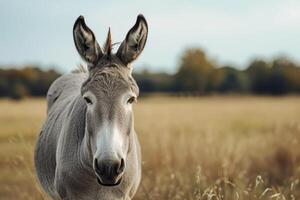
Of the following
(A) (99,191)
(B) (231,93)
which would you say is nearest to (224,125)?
(A) (99,191)

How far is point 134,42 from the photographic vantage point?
3148 mm

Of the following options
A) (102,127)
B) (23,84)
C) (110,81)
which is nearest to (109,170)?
(102,127)

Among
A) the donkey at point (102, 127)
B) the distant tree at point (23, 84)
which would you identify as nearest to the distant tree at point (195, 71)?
the distant tree at point (23, 84)

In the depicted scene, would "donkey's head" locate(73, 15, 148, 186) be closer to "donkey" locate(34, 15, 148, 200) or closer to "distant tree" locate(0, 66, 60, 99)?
"donkey" locate(34, 15, 148, 200)

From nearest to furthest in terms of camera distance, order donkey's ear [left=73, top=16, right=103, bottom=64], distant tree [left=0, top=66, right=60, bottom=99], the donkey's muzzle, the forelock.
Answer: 1. the donkey's muzzle
2. the forelock
3. donkey's ear [left=73, top=16, right=103, bottom=64]
4. distant tree [left=0, top=66, right=60, bottom=99]

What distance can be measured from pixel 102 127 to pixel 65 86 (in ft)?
9.10

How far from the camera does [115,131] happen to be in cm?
269

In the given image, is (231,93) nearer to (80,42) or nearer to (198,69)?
(198,69)

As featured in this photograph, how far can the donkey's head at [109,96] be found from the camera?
263cm

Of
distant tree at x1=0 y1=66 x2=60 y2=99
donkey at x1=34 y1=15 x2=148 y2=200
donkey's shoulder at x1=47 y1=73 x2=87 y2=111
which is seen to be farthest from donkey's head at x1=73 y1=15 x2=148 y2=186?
distant tree at x1=0 y1=66 x2=60 y2=99

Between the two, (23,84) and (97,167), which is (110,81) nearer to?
(97,167)

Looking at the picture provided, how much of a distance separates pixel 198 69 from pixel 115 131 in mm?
36913

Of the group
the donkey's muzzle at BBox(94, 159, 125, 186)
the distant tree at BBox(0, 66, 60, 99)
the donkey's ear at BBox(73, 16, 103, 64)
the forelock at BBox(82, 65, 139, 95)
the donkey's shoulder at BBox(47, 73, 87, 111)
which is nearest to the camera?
the donkey's muzzle at BBox(94, 159, 125, 186)

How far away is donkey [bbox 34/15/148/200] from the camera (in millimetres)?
2678
